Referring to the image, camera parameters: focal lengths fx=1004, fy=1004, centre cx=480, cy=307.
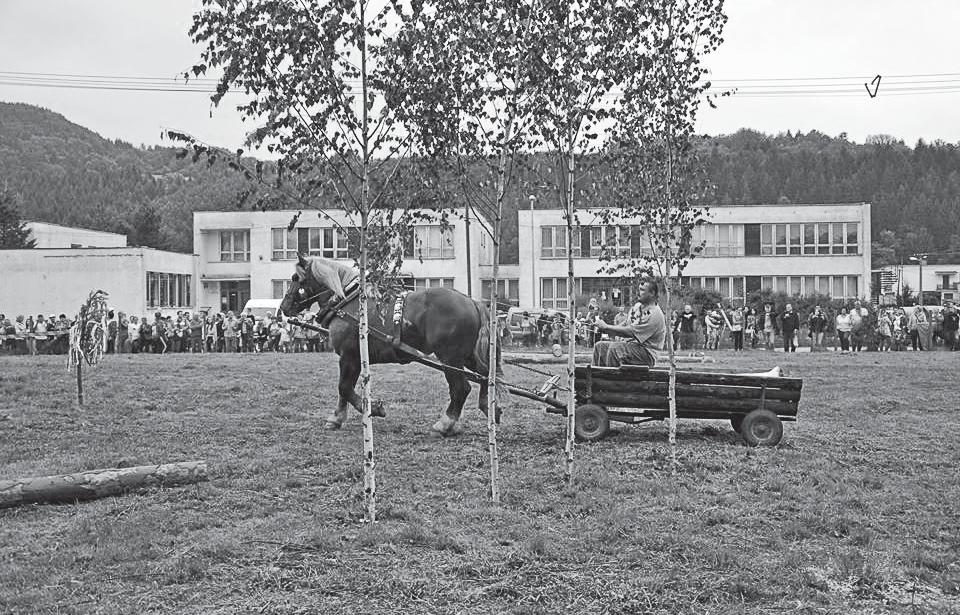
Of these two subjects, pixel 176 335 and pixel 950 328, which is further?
pixel 176 335

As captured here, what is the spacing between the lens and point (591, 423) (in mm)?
11734

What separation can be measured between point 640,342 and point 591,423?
1275mm

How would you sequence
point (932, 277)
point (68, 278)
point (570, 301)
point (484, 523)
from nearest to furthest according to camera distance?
point (484, 523)
point (570, 301)
point (68, 278)
point (932, 277)

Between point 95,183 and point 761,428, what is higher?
point 95,183

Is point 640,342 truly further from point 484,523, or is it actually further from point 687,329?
point 687,329

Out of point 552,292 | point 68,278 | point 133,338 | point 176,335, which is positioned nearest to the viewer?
point 133,338

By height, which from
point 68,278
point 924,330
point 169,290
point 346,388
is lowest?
point 924,330

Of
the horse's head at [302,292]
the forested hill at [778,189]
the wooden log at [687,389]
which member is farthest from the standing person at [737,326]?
the forested hill at [778,189]

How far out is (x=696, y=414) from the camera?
11.7m

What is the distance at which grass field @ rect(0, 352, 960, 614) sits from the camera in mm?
Result: 5996

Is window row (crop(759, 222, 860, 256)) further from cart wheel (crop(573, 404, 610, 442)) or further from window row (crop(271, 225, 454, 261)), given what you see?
cart wheel (crop(573, 404, 610, 442))

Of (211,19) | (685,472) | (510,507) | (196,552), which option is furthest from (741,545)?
(211,19)

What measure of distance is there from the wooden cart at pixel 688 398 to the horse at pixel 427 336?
4.69ft

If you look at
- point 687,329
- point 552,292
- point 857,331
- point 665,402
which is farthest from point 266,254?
point 665,402
